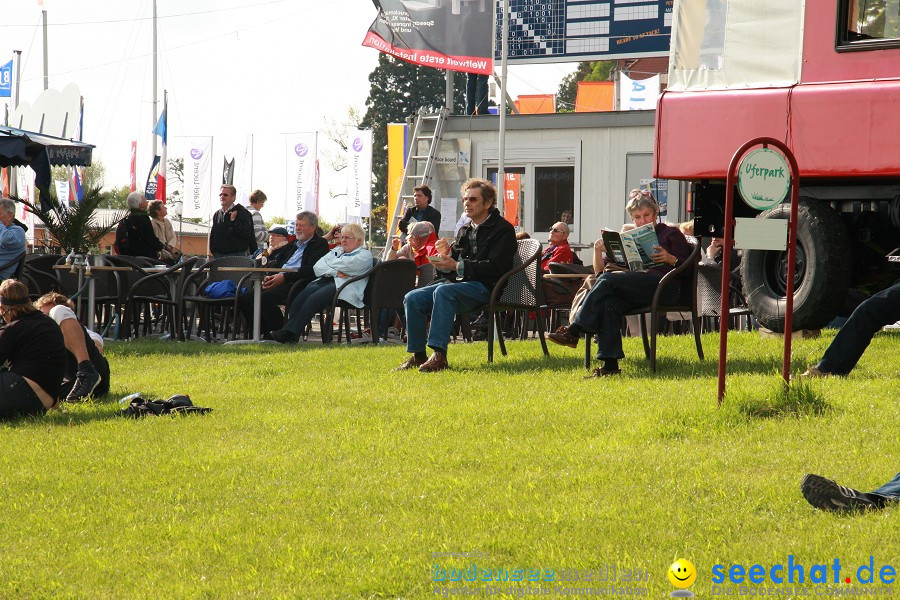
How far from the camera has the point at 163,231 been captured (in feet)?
49.6

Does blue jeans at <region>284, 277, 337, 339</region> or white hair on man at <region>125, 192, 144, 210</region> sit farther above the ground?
white hair on man at <region>125, 192, 144, 210</region>

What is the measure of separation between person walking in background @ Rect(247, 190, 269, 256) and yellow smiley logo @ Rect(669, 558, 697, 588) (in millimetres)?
11929

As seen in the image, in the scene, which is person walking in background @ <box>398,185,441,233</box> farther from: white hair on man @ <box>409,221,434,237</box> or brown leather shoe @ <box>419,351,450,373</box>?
brown leather shoe @ <box>419,351,450,373</box>

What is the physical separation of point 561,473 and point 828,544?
146cm

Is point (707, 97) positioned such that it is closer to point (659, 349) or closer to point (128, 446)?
point (659, 349)

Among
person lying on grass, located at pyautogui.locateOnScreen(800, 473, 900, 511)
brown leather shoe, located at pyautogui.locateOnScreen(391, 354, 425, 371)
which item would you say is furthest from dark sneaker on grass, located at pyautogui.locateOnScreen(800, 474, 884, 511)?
brown leather shoe, located at pyautogui.locateOnScreen(391, 354, 425, 371)

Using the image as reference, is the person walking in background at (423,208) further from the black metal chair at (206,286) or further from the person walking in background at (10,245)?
the person walking in background at (10,245)

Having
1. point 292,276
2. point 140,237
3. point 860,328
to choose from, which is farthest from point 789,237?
point 140,237

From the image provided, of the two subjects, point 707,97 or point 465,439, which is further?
point 707,97

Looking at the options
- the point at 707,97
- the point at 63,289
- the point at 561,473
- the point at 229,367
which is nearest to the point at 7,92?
the point at 63,289

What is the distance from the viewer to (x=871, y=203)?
27.6 feet

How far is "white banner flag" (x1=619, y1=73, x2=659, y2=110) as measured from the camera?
1067 inches

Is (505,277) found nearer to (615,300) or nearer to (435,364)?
(435,364)

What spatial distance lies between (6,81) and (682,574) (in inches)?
1273
